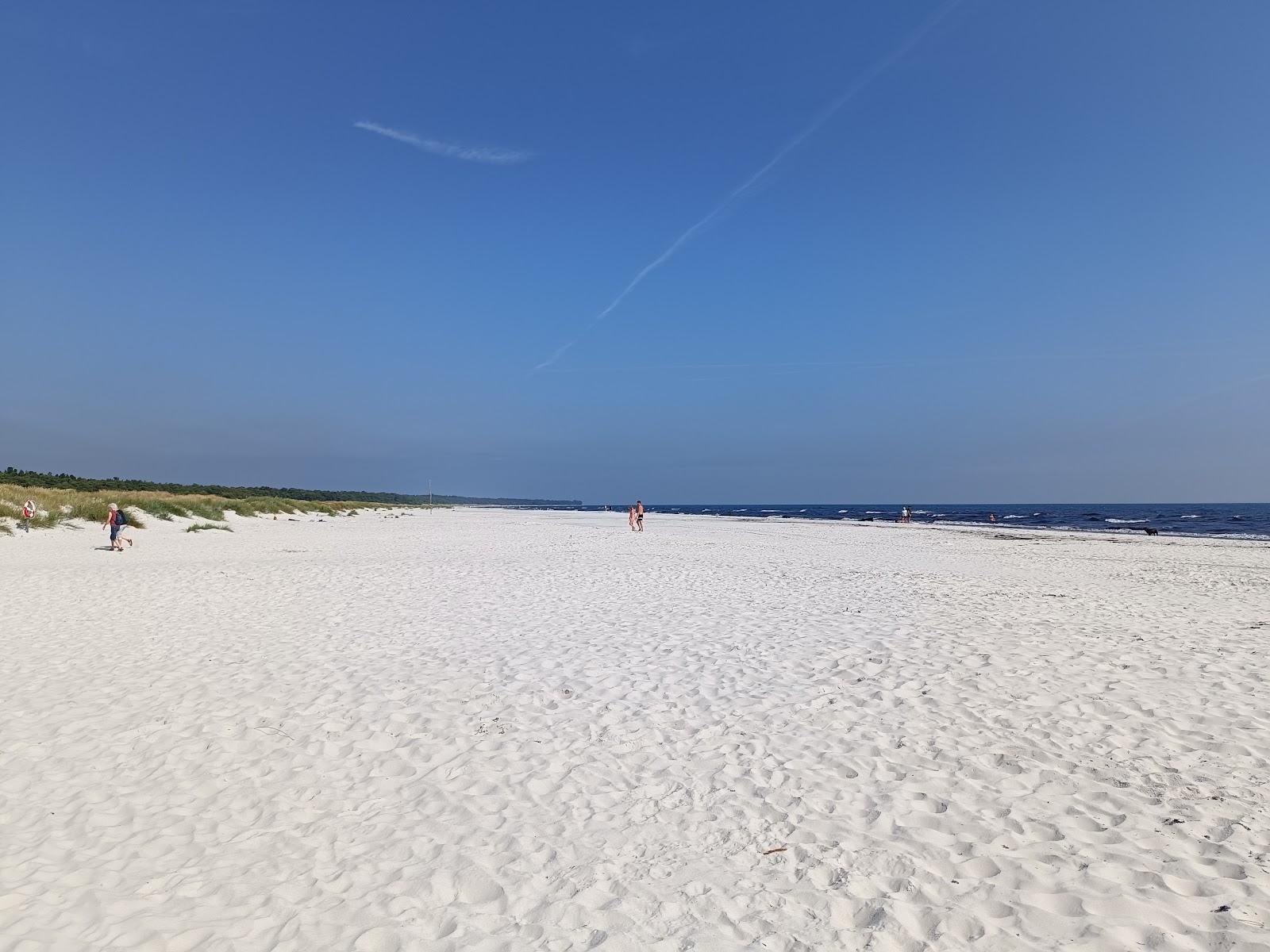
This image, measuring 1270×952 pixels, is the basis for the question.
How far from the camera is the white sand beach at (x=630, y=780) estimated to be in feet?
13.0

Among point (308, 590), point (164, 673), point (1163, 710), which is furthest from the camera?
point (308, 590)

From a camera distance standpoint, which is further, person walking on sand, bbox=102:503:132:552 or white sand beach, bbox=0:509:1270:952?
person walking on sand, bbox=102:503:132:552

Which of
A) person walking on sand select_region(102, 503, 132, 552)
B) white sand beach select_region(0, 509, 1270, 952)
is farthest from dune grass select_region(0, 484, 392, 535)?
white sand beach select_region(0, 509, 1270, 952)

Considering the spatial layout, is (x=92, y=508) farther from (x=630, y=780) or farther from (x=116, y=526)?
(x=630, y=780)

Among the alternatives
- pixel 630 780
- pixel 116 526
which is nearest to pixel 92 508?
pixel 116 526

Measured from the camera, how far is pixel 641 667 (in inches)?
346

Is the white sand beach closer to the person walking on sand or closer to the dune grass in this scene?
the person walking on sand

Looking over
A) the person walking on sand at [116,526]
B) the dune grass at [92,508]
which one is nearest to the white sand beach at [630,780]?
the person walking on sand at [116,526]

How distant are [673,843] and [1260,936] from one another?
3.37 meters

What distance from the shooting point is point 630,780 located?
224 inches

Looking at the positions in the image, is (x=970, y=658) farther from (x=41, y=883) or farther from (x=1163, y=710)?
(x=41, y=883)

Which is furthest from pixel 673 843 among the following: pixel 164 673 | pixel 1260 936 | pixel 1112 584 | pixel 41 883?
pixel 1112 584

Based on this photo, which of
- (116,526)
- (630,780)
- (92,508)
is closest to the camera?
(630,780)

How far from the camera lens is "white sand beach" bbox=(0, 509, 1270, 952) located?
13.0 feet
